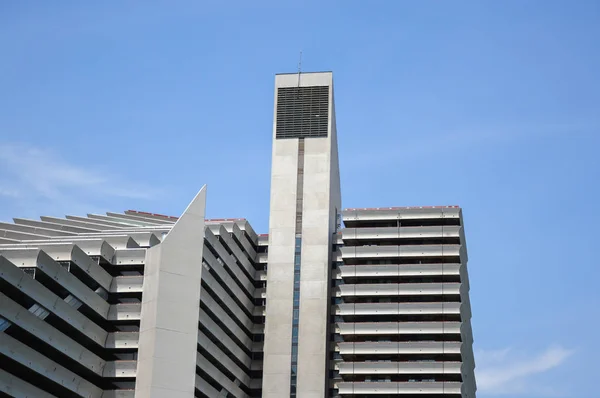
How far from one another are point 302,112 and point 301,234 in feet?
58.5

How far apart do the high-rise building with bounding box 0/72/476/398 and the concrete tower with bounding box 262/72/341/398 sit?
0.60 feet

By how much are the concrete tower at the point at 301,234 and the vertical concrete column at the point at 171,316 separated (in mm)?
27051

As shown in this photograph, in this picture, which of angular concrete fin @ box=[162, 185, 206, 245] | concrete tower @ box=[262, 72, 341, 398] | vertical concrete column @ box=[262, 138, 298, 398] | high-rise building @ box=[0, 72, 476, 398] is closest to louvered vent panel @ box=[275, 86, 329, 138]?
concrete tower @ box=[262, 72, 341, 398]

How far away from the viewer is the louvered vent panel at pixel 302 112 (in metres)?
157

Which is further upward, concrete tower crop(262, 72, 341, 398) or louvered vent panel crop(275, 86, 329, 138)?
louvered vent panel crop(275, 86, 329, 138)

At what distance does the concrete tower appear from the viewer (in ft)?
475

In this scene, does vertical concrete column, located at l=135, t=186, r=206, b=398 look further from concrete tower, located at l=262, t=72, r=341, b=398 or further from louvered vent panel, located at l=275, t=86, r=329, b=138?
louvered vent panel, located at l=275, t=86, r=329, b=138

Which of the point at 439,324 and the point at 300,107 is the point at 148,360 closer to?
the point at 439,324

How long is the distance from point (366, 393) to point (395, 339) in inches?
326

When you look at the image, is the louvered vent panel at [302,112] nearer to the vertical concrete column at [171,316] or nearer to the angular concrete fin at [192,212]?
the angular concrete fin at [192,212]

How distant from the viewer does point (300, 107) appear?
520ft

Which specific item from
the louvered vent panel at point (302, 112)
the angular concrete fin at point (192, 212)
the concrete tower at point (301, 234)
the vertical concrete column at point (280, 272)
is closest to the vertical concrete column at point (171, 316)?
the angular concrete fin at point (192, 212)

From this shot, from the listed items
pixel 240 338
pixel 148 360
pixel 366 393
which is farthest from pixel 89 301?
pixel 366 393

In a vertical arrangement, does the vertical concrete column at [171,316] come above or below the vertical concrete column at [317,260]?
below
